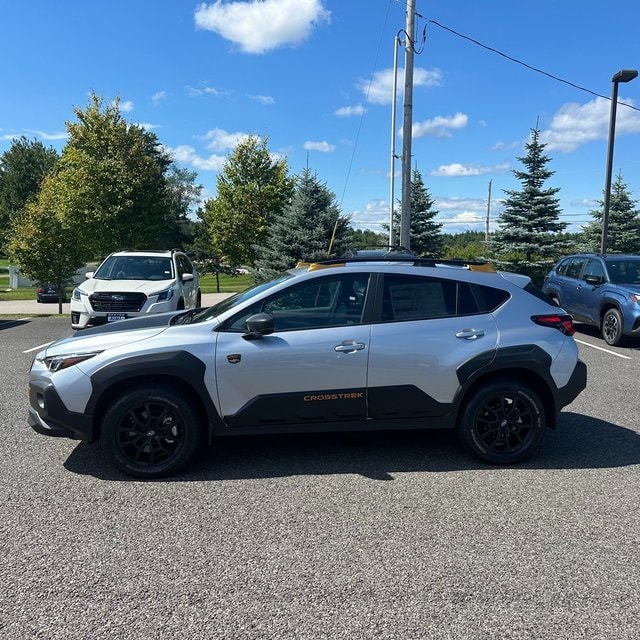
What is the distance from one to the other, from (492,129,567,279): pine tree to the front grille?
18274 mm

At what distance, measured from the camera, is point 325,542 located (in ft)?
10.8

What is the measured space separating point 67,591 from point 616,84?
17849 millimetres

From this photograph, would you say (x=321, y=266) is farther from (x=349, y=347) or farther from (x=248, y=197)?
(x=248, y=197)

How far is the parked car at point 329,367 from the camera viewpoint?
4125 mm

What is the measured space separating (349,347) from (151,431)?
162 cm

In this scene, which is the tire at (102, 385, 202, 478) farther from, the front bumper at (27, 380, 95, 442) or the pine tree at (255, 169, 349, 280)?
the pine tree at (255, 169, 349, 280)

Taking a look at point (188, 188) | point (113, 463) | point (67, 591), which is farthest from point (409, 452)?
point (188, 188)

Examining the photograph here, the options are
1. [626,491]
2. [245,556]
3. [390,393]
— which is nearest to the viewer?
[245,556]

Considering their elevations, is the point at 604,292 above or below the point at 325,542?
above

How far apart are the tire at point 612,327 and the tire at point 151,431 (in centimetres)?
871

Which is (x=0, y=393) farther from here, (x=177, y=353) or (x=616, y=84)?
(x=616, y=84)

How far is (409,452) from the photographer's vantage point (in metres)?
4.77

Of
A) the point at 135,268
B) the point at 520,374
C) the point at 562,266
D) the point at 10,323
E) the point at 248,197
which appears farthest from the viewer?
the point at 248,197

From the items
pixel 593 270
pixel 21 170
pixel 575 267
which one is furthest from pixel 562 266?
pixel 21 170
